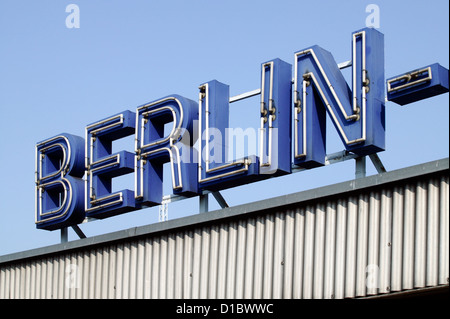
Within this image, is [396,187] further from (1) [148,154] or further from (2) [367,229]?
(1) [148,154]

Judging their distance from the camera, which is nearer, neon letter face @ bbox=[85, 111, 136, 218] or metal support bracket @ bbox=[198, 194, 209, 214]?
metal support bracket @ bbox=[198, 194, 209, 214]

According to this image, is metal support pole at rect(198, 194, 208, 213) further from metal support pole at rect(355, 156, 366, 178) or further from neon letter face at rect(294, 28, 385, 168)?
metal support pole at rect(355, 156, 366, 178)

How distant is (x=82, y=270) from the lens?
21.9 metres

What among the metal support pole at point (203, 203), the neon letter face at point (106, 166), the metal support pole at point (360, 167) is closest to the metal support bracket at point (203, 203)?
the metal support pole at point (203, 203)

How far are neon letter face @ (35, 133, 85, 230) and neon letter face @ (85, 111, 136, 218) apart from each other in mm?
406

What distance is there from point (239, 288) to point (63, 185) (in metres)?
7.06

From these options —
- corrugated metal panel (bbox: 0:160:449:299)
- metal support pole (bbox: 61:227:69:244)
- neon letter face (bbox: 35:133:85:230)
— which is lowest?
corrugated metal panel (bbox: 0:160:449:299)

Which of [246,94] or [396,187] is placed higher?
[246,94]

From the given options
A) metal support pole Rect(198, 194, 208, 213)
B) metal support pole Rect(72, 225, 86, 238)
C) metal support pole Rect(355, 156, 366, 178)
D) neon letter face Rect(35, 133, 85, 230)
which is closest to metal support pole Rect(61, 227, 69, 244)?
neon letter face Rect(35, 133, 85, 230)

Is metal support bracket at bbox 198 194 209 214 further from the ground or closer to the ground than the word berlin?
closer to the ground

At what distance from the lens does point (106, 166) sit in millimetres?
22594

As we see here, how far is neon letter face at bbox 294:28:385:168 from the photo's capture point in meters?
17.6
